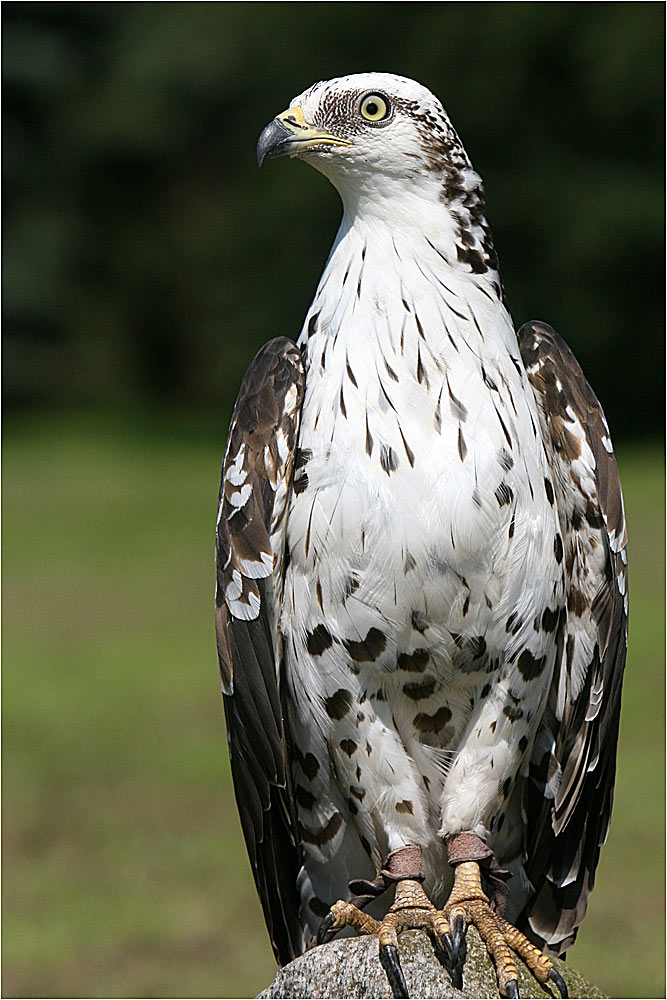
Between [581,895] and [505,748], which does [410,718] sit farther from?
[581,895]

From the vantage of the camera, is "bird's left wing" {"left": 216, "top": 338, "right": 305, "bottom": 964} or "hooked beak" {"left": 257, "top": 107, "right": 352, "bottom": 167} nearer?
"hooked beak" {"left": 257, "top": 107, "right": 352, "bottom": 167}

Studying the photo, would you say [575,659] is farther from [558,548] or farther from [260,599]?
[260,599]

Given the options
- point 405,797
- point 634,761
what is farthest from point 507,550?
point 634,761

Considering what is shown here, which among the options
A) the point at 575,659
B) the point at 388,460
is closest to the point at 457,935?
the point at 575,659

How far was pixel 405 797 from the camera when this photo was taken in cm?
348

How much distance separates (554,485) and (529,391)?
0.97ft

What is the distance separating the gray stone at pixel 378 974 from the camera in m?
3.08

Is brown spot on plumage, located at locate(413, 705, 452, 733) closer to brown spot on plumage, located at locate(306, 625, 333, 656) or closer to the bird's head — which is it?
brown spot on plumage, located at locate(306, 625, 333, 656)

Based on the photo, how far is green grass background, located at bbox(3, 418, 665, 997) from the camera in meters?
7.13

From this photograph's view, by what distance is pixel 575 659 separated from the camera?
3.85 meters

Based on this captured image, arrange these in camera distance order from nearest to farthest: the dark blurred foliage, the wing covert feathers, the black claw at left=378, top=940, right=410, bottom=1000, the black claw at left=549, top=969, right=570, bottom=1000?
1. the black claw at left=378, top=940, right=410, bottom=1000
2. the black claw at left=549, top=969, right=570, bottom=1000
3. the wing covert feathers
4. the dark blurred foliage

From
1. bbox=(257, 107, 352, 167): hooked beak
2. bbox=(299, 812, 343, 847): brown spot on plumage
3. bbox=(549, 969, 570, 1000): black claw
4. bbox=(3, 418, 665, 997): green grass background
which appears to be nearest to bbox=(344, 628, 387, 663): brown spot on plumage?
bbox=(299, 812, 343, 847): brown spot on plumage

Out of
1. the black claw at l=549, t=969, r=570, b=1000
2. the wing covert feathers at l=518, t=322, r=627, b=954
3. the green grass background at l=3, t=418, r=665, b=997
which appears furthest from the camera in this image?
the green grass background at l=3, t=418, r=665, b=997

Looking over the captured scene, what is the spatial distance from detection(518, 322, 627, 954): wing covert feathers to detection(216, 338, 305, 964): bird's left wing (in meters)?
0.73
